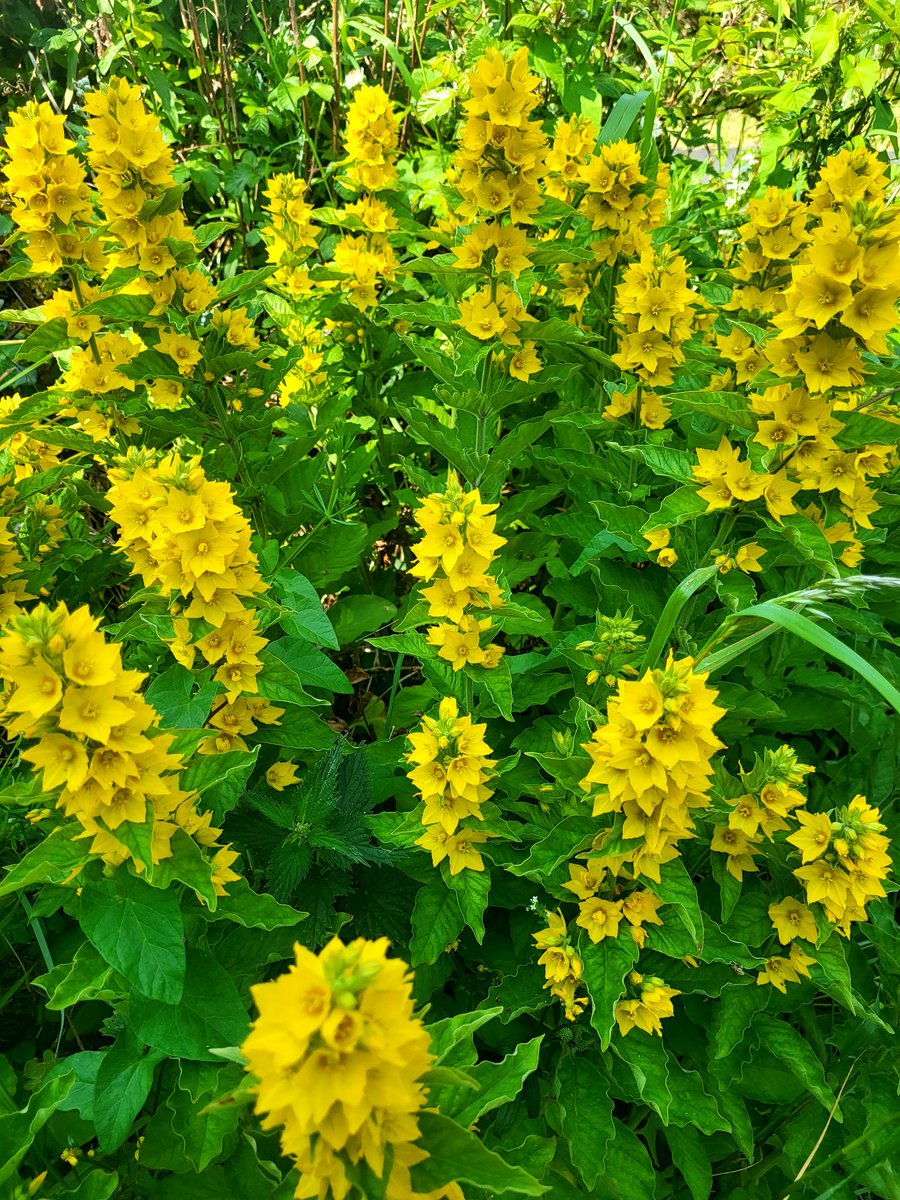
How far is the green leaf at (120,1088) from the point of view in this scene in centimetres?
158

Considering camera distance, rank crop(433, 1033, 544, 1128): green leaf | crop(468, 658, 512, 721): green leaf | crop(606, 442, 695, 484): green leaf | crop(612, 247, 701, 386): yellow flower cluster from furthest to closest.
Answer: crop(612, 247, 701, 386): yellow flower cluster
crop(606, 442, 695, 484): green leaf
crop(468, 658, 512, 721): green leaf
crop(433, 1033, 544, 1128): green leaf

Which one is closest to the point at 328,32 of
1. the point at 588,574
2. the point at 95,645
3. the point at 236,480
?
the point at 236,480

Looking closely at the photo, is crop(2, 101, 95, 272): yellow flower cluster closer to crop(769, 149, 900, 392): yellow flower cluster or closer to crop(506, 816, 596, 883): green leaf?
crop(769, 149, 900, 392): yellow flower cluster

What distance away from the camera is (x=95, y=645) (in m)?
1.34

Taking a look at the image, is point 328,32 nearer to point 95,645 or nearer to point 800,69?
point 800,69

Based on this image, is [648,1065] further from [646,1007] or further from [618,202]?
[618,202]

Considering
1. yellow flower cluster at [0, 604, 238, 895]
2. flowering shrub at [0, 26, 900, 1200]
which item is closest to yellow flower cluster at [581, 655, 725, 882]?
flowering shrub at [0, 26, 900, 1200]

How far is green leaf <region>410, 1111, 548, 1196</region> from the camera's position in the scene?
41.4 inches

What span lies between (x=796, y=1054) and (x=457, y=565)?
137 cm

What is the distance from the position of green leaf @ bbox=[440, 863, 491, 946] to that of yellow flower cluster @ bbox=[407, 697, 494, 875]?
0.02 metres

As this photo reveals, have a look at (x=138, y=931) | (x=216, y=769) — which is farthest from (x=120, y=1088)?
(x=216, y=769)

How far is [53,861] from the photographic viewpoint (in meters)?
1.47

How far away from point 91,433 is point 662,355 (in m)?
1.80

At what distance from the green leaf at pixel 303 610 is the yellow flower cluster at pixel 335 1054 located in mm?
1371
